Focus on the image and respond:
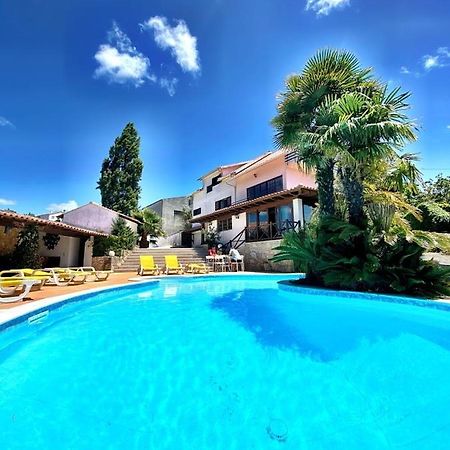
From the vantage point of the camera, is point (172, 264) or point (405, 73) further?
point (172, 264)

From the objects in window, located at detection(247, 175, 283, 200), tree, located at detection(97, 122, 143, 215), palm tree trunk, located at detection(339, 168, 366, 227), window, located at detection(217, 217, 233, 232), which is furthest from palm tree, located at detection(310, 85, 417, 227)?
tree, located at detection(97, 122, 143, 215)

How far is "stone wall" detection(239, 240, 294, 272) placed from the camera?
17500mm

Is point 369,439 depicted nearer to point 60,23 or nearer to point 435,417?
point 435,417

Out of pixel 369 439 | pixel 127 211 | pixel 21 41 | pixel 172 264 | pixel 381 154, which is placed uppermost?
pixel 21 41

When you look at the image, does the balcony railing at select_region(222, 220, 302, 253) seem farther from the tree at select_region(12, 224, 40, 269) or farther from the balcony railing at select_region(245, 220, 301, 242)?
the tree at select_region(12, 224, 40, 269)

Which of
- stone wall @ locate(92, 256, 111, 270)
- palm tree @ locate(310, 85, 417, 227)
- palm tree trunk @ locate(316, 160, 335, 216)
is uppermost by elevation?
palm tree @ locate(310, 85, 417, 227)

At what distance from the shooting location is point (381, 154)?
26.6 ft

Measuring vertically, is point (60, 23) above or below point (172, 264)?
above

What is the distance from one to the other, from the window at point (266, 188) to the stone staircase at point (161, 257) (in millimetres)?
6836

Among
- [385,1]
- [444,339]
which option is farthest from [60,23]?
[444,339]

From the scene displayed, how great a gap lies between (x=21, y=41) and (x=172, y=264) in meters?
13.2

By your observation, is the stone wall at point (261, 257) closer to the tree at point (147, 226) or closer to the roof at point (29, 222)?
the roof at point (29, 222)

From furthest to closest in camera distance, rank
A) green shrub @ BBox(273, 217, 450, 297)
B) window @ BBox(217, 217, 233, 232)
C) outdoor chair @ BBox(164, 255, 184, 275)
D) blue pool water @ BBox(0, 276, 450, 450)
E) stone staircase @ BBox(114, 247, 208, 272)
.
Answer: window @ BBox(217, 217, 233, 232) → stone staircase @ BBox(114, 247, 208, 272) → outdoor chair @ BBox(164, 255, 184, 275) → green shrub @ BBox(273, 217, 450, 297) → blue pool water @ BBox(0, 276, 450, 450)

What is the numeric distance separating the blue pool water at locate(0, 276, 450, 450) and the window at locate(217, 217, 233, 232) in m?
18.1
